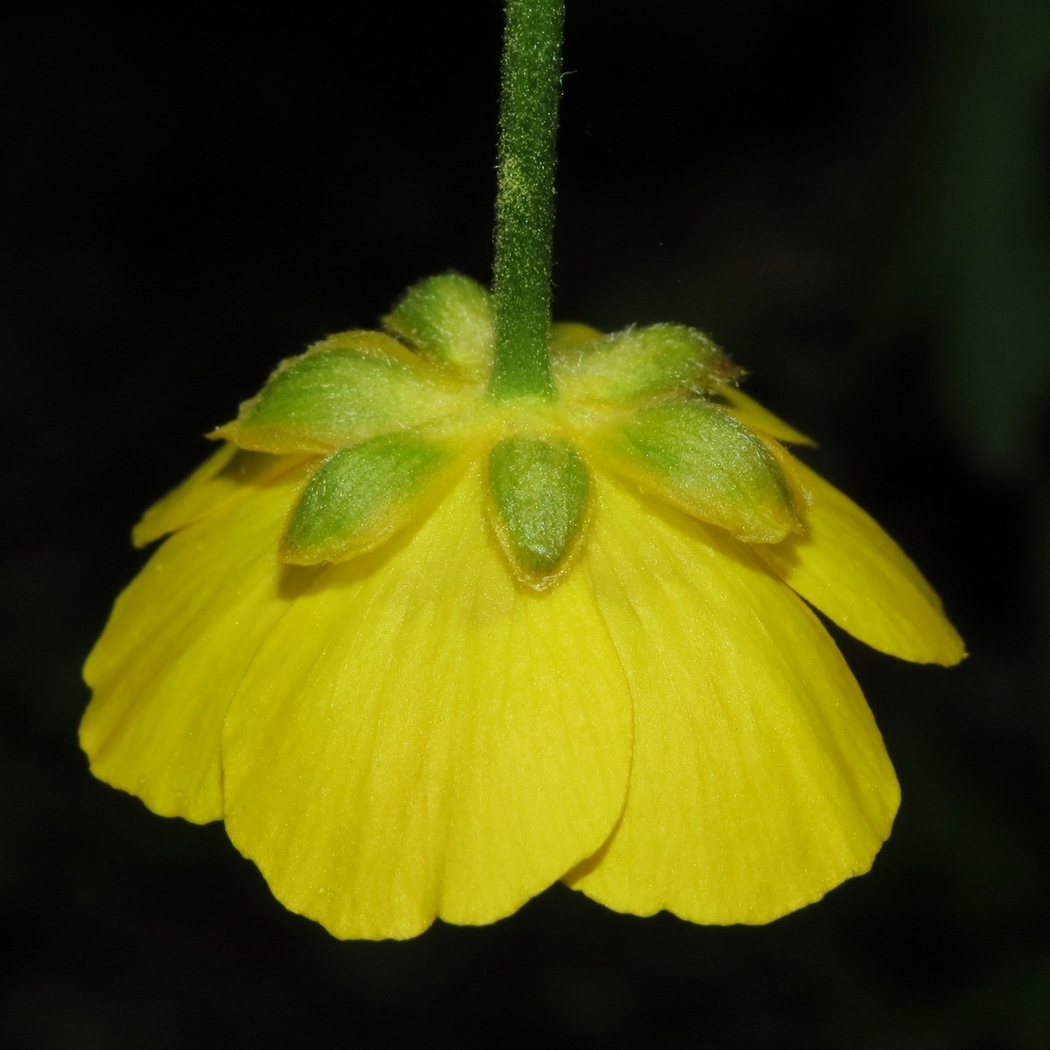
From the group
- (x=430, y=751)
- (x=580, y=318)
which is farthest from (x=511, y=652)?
(x=580, y=318)

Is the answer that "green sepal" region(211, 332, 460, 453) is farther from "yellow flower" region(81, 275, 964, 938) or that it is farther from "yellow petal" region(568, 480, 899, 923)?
"yellow petal" region(568, 480, 899, 923)

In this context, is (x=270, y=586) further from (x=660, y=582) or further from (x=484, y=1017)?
(x=484, y=1017)

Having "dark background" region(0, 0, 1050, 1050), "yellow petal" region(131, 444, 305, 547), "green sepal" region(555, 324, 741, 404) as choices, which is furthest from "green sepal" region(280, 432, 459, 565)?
"dark background" region(0, 0, 1050, 1050)

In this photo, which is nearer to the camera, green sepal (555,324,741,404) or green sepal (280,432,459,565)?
green sepal (280,432,459,565)

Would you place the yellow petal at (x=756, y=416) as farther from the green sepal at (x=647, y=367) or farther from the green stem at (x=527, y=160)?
the green stem at (x=527, y=160)

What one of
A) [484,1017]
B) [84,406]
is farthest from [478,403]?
[84,406]
